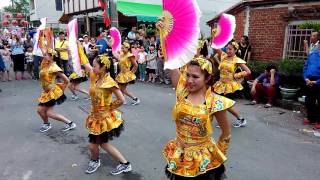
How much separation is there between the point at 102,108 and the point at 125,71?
4792 mm

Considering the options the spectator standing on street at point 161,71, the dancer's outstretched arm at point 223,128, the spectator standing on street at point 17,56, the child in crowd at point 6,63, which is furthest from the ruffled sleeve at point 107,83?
the child in crowd at point 6,63

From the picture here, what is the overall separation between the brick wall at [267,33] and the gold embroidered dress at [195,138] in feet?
30.7

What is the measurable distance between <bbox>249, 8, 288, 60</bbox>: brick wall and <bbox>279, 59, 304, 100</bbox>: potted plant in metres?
2.27

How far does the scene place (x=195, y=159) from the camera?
2.89m

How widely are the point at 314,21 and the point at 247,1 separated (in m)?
2.66

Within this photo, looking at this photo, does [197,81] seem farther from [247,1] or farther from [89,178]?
[247,1]

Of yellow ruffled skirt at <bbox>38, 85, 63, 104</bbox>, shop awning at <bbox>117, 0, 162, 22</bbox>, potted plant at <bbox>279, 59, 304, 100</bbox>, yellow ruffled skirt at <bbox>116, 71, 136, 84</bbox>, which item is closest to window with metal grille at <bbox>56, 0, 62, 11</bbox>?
shop awning at <bbox>117, 0, 162, 22</bbox>

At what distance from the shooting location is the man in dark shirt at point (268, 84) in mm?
9016

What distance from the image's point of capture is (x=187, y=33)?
2449 mm

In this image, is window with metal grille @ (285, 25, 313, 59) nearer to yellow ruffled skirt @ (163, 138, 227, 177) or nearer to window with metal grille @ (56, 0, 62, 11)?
yellow ruffled skirt @ (163, 138, 227, 177)

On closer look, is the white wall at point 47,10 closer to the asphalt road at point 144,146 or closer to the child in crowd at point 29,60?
the child in crowd at point 29,60

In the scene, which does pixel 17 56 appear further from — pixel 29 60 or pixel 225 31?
pixel 225 31

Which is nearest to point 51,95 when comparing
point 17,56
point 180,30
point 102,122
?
point 102,122

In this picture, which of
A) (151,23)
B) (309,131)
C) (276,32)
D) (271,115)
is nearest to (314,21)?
(276,32)
